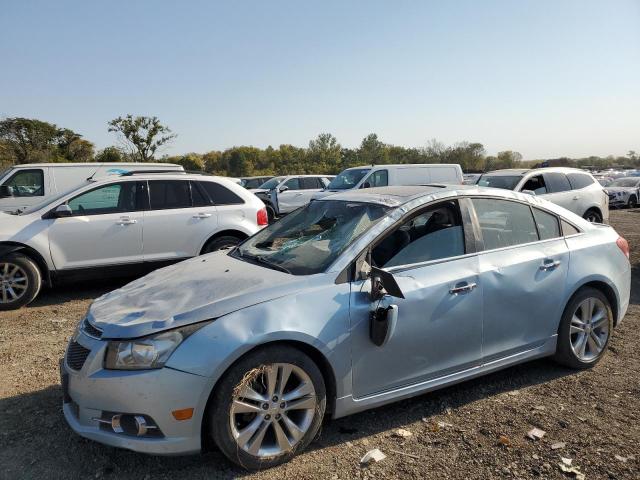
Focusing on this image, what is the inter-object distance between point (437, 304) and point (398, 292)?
0.49m

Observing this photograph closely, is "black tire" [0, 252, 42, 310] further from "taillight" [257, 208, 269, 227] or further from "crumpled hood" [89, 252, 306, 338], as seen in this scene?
"crumpled hood" [89, 252, 306, 338]

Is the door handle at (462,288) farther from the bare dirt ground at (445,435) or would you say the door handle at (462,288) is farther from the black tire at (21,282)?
the black tire at (21,282)

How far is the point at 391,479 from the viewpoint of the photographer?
278cm

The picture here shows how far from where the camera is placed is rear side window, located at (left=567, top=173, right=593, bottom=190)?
12.0 meters

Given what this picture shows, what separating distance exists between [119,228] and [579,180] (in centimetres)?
1068

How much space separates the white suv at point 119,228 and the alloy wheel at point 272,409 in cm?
488

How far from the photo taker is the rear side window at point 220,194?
7.74 m

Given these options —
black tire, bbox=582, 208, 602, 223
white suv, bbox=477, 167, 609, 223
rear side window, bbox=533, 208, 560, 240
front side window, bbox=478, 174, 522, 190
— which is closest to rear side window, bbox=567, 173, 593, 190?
white suv, bbox=477, 167, 609, 223

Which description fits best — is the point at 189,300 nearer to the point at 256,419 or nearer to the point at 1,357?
the point at 256,419

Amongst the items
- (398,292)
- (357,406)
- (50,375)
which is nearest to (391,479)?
(357,406)

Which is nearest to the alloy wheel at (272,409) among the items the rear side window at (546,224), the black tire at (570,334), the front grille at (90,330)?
the front grille at (90,330)

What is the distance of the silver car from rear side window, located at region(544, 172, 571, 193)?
782cm

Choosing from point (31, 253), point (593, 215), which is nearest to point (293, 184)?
point (593, 215)

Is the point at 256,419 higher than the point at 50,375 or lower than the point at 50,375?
higher
